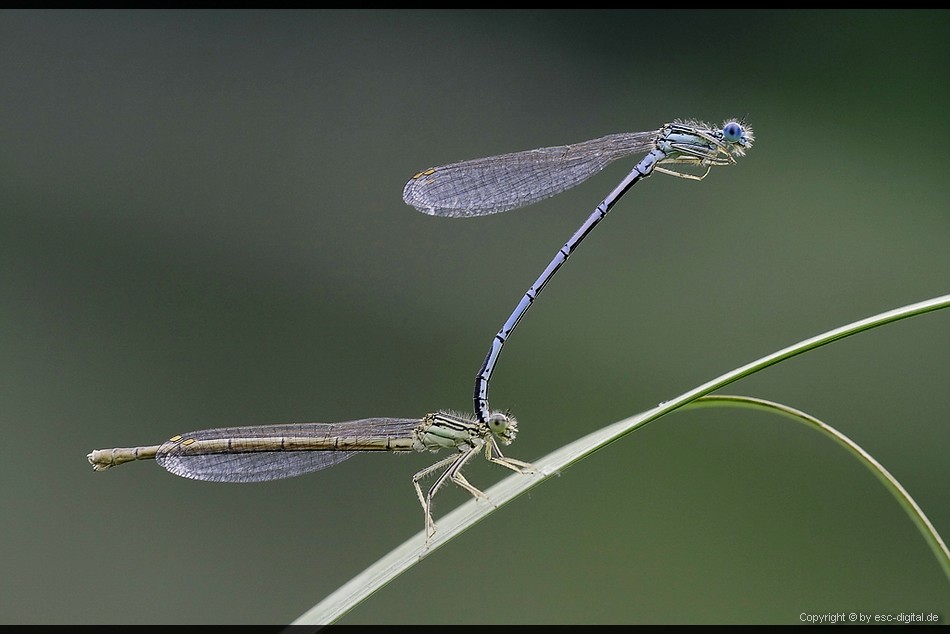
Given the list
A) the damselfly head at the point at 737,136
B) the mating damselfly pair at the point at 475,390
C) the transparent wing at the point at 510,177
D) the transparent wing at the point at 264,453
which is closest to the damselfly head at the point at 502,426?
the mating damselfly pair at the point at 475,390

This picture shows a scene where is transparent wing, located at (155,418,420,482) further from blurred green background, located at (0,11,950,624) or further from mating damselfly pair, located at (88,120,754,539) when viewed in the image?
blurred green background, located at (0,11,950,624)

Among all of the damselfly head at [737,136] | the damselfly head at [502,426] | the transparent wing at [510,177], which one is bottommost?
the damselfly head at [502,426]

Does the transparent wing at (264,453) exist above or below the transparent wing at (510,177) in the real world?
below

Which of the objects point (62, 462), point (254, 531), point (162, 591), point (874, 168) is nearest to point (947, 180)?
point (874, 168)

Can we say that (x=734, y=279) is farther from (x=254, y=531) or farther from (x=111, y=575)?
(x=111, y=575)

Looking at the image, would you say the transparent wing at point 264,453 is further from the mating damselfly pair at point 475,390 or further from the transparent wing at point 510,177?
the transparent wing at point 510,177

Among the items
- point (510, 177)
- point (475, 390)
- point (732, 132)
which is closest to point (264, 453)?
point (475, 390)

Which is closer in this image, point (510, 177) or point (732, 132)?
point (732, 132)

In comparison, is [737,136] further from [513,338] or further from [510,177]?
[513,338]

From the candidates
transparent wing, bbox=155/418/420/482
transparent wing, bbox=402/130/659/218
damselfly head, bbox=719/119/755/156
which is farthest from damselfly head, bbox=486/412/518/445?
damselfly head, bbox=719/119/755/156
